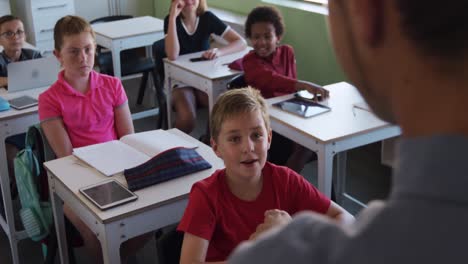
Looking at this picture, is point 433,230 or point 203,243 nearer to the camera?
point 433,230

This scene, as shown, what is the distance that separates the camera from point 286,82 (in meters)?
3.34

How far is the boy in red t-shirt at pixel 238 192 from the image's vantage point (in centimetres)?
181

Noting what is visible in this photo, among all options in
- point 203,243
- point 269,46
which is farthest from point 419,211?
point 269,46

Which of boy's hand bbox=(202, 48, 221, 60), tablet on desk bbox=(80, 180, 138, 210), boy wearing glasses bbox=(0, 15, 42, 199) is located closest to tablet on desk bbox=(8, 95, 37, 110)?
boy wearing glasses bbox=(0, 15, 42, 199)

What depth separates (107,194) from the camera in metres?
2.16

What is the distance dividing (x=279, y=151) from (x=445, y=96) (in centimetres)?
282

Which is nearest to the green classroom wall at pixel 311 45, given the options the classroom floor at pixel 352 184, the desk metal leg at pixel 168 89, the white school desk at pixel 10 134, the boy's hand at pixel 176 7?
the classroom floor at pixel 352 184

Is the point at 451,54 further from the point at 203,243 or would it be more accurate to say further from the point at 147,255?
the point at 147,255

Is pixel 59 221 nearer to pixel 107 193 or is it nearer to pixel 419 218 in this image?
pixel 107 193

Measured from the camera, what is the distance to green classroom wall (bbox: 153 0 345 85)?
15.0 feet

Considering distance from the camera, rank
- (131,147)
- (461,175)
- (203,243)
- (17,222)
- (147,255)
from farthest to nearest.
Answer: (17,222)
(147,255)
(131,147)
(203,243)
(461,175)

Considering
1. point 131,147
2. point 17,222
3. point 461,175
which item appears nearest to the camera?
point 461,175

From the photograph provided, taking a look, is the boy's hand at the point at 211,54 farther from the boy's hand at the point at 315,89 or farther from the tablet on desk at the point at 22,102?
the tablet on desk at the point at 22,102

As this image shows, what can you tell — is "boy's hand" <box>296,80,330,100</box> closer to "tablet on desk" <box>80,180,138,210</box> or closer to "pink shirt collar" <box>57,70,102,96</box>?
"pink shirt collar" <box>57,70,102,96</box>
